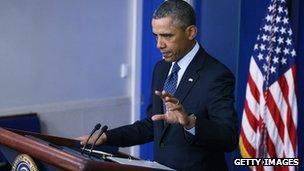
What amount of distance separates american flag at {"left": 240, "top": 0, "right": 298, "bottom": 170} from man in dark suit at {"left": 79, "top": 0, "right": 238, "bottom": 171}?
4.55 ft

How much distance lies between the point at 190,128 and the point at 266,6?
2083mm

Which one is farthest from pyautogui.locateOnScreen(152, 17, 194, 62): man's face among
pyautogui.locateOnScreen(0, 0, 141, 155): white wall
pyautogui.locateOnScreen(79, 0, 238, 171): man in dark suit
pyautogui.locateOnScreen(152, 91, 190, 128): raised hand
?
pyautogui.locateOnScreen(0, 0, 141, 155): white wall

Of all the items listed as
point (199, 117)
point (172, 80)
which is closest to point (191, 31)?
point (172, 80)

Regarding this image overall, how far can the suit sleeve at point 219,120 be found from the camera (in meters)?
1.68

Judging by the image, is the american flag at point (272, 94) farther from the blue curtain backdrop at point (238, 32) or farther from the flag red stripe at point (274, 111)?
the blue curtain backdrop at point (238, 32)

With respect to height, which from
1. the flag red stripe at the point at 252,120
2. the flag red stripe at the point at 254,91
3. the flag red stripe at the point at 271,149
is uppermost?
the flag red stripe at the point at 254,91

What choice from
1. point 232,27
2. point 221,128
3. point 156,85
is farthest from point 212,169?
point 232,27

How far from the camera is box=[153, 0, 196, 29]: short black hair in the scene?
1881 millimetres

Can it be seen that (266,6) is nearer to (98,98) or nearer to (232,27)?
(232,27)

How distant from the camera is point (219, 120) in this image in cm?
177

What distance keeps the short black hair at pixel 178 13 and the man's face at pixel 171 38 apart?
17 millimetres

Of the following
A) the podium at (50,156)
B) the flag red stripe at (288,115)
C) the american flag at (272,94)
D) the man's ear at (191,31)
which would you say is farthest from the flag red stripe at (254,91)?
the podium at (50,156)

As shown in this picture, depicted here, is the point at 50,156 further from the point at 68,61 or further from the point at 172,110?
the point at 68,61

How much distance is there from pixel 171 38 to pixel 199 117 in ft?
1.19
